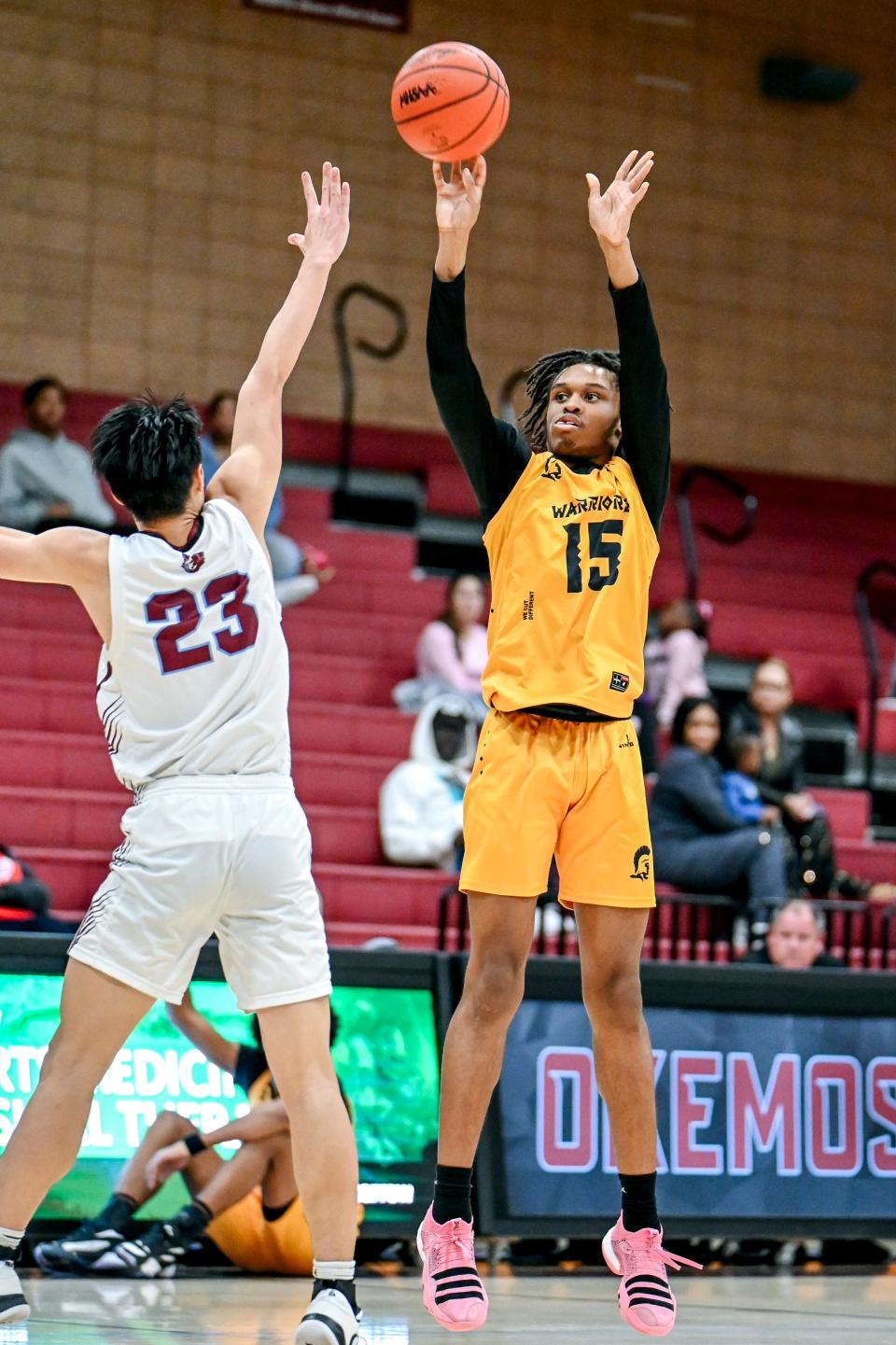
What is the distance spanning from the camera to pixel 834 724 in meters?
13.4

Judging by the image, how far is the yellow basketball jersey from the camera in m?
4.68

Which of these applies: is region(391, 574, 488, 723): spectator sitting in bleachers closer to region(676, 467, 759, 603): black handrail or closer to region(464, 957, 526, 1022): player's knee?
region(676, 467, 759, 603): black handrail

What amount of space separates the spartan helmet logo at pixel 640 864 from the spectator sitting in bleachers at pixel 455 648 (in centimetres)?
652

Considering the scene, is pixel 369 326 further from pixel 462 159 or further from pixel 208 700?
pixel 208 700

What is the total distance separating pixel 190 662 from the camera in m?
4.25

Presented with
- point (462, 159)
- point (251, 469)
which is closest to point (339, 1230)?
point (251, 469)

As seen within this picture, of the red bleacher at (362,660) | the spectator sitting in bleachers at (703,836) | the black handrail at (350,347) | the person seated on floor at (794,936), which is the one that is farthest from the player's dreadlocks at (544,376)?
the black handrail at (350,347)

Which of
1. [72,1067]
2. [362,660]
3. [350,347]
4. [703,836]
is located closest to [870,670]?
[703,836]

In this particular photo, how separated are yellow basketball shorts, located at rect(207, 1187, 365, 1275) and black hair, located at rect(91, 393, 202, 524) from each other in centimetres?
287

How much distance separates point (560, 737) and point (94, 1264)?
259cm

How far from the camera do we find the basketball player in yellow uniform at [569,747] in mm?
4641

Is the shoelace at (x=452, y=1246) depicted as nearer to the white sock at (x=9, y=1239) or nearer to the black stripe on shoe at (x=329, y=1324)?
the black stripe on shoe at (x=329, y=1324)

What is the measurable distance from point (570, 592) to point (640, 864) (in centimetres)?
68

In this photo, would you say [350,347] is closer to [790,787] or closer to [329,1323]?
[790,787]
